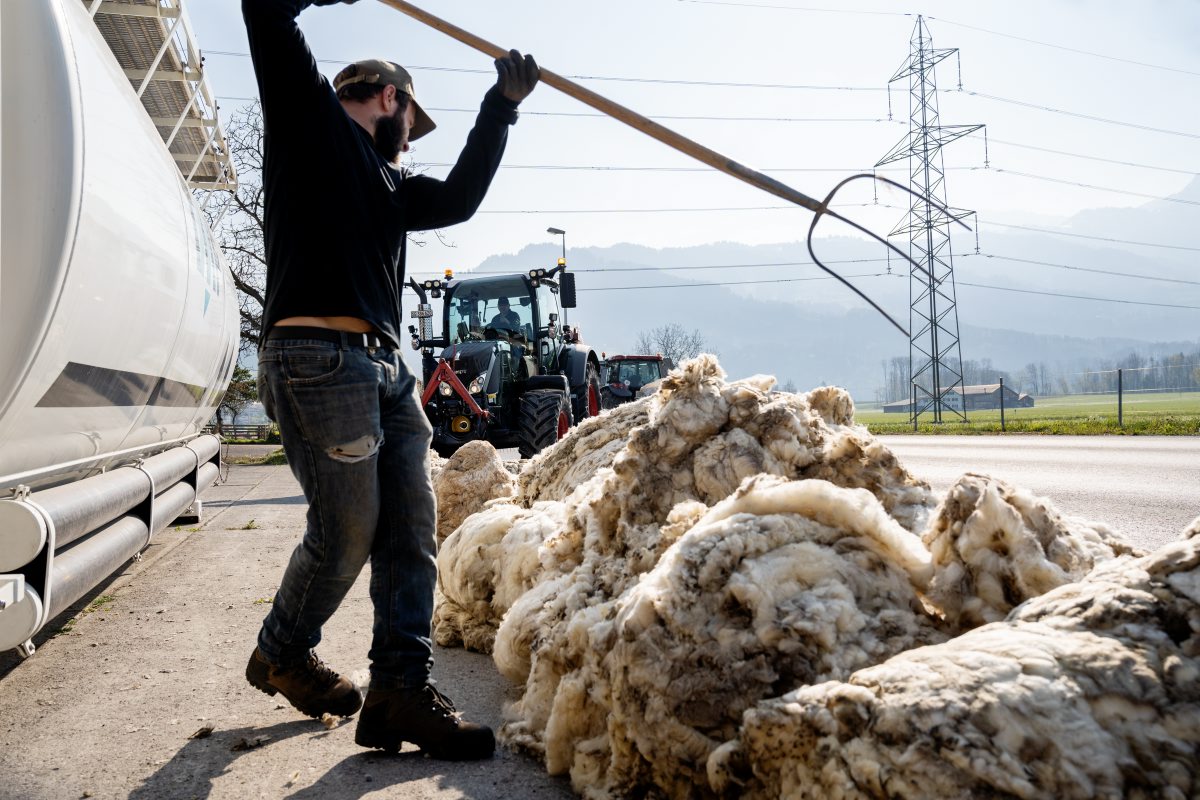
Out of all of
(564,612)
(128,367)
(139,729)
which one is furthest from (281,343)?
(128,367)

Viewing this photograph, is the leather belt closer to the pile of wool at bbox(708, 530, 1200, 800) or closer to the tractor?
the pile of wool at bbox(708, 530, 1200, 800)

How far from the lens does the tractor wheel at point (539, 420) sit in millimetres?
11562

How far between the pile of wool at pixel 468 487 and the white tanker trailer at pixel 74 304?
1581 mm

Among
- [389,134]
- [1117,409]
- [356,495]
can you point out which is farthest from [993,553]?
[1117,409]

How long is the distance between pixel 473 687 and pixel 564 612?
2.57ft

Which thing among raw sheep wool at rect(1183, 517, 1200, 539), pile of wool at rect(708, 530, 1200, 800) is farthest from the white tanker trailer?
raw sheep wool at rect(1183, 517, 1200, 539)

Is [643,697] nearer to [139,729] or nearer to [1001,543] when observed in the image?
[1001,543]

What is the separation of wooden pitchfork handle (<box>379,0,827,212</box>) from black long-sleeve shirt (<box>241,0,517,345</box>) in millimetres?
669

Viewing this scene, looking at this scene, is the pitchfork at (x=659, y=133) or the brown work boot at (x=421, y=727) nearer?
the brown work boot at (x=421, y=727)

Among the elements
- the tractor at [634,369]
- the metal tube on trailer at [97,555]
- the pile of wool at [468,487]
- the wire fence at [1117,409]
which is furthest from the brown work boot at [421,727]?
the tractor at [634,369]

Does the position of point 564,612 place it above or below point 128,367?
below

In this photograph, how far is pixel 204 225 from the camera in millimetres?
5996

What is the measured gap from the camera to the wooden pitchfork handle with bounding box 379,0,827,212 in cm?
329

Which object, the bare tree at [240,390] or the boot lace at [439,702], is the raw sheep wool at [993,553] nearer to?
the boot lace at [439,702]
